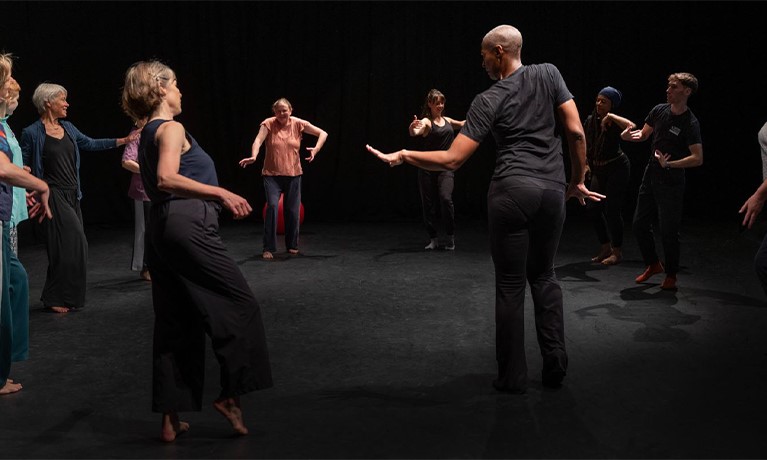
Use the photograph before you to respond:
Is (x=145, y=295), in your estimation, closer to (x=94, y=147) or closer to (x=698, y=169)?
(x=94, y=147)

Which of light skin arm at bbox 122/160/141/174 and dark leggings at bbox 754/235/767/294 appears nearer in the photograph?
dark leggings at bbox 754/235/767/294

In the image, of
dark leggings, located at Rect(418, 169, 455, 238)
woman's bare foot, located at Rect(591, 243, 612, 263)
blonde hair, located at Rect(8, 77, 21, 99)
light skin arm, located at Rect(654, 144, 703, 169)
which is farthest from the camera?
dark leggings, located at Rect(418, 169, 455, 238)

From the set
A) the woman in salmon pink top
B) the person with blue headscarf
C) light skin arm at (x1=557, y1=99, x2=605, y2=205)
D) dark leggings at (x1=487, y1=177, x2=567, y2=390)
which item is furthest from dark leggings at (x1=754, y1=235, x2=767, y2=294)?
the woman in salmon pink top

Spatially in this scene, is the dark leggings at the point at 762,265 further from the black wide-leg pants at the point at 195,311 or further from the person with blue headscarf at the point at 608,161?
the person with blue headscarf at the point at 608,161

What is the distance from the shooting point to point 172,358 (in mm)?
3193

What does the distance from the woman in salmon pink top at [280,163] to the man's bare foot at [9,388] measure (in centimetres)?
365

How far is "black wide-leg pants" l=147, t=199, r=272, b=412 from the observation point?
3.08m

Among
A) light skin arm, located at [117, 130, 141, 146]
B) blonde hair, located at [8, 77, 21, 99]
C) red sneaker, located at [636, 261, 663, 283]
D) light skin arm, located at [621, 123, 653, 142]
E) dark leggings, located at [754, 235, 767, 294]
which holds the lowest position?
red sneaker, located at [636, 261, 663, 283]

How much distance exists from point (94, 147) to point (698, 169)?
7312 millimetres

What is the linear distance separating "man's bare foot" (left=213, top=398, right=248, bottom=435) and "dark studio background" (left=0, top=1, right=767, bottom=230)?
23.3 feet

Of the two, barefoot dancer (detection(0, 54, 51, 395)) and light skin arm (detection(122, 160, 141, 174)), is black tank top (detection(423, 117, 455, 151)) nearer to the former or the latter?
light skin arm (detection(122, 160, 141, 174))

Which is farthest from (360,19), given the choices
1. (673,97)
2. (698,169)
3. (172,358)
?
(172,358)

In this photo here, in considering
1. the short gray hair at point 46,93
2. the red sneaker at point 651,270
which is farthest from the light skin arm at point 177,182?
the red sneaker at point 651,270

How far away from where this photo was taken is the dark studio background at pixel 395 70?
10117 millimetres
